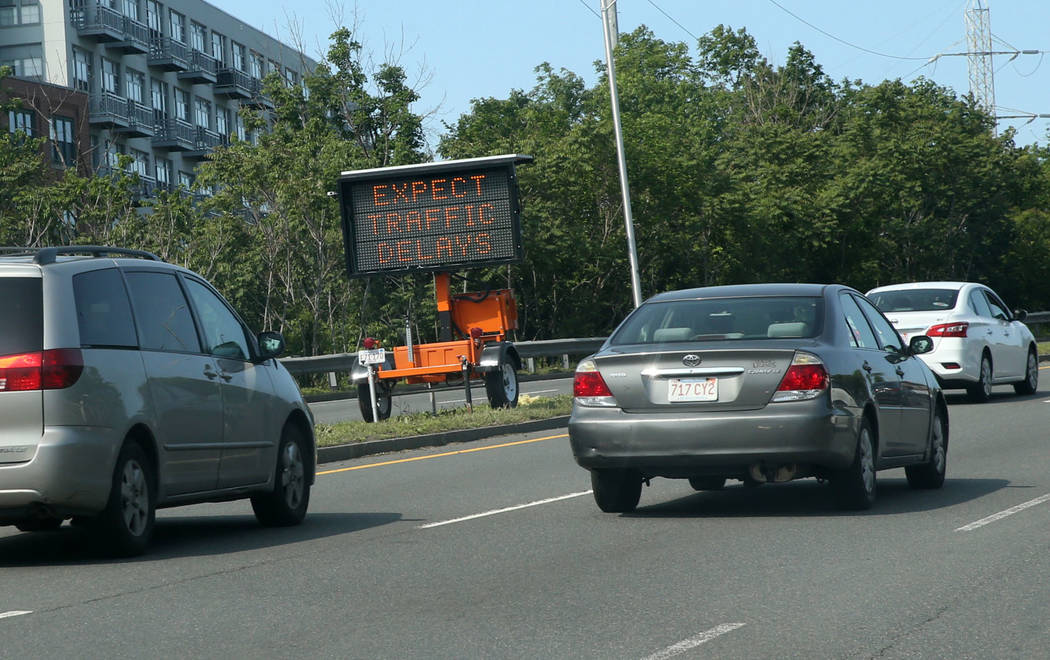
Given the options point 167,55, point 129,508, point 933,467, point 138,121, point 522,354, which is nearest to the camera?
point 129,508

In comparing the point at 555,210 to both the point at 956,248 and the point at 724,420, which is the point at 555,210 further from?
the point at 724,420

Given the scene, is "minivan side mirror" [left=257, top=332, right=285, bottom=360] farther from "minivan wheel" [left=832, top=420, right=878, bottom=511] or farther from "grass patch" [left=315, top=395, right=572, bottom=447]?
"grass patch" [left=315, top=395, right=572, bottom=447]

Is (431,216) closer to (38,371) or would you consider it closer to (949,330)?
(949,330)

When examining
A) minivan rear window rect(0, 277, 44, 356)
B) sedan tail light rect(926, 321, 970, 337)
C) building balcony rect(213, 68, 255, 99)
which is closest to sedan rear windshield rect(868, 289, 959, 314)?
sedan tail light rect(926, 321, 970, 337)

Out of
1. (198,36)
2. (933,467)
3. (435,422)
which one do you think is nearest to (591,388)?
(933,467)

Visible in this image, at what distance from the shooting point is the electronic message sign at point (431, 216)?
68.7 feet

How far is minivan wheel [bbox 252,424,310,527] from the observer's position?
34.8 feet

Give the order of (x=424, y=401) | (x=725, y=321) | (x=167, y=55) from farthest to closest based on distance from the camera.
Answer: (x=167, y=55), (x=424, y=401), (x=725, y=321)

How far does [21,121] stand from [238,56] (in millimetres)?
24801

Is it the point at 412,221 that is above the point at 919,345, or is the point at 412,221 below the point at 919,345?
above

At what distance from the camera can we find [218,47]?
78625mm

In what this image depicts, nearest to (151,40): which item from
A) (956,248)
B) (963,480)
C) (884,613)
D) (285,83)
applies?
(285,83)

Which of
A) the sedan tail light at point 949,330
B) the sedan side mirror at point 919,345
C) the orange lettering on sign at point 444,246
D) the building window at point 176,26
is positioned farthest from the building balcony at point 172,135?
the sedan side mirror at point 919,345

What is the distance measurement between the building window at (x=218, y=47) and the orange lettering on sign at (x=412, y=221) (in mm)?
59194
